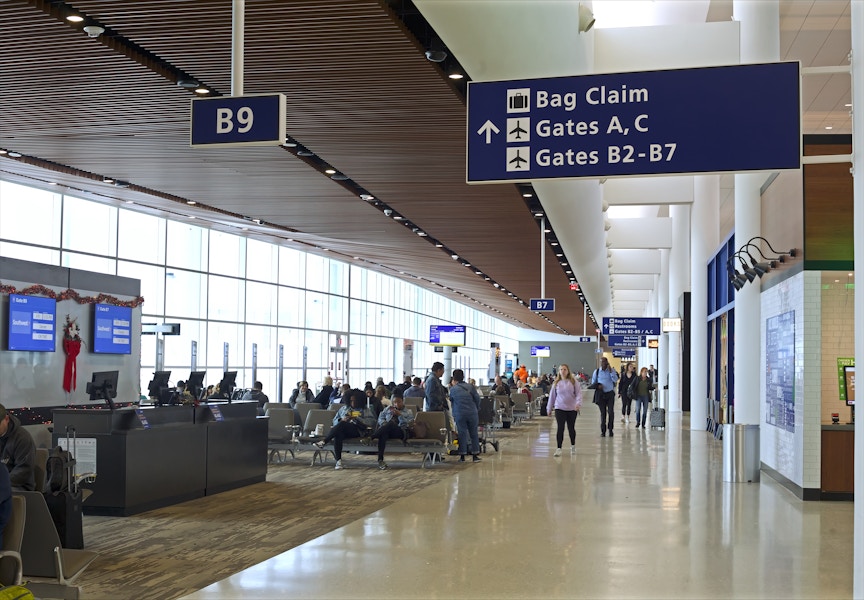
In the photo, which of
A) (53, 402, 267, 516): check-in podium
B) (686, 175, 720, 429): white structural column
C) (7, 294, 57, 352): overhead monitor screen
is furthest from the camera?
(686, 175, 720, 429): white structural column

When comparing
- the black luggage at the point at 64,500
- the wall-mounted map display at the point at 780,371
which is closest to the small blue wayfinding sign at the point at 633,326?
the wall-mounted map display at the point at 780,371

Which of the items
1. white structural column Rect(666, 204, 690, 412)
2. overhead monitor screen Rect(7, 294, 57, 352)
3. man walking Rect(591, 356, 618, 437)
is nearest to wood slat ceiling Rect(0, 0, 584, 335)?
overhead monitor screen Rect(7, 294, 57, 352)

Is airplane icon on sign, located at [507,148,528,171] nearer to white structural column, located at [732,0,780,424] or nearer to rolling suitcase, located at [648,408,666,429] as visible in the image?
white structural column, located at [732,0,780,424]

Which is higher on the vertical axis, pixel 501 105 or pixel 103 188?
pixel 103 188

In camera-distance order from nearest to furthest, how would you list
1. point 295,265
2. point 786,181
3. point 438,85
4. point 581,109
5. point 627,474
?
1. point 581,109
2. point 438,85
3. point 786,181
4. point 627,474
5. point 295,265

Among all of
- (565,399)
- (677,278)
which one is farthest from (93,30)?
(677,278)

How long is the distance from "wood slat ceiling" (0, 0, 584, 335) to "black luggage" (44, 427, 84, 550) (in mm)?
3402

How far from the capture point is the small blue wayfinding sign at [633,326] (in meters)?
34.5

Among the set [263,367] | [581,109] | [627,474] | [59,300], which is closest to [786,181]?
[627,474]

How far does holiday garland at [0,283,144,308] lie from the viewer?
15.4m

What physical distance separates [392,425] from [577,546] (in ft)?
24.4

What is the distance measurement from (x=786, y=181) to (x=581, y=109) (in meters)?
6.99

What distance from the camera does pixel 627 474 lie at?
13312mm

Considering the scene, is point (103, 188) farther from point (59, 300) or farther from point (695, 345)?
point (695, 345)
